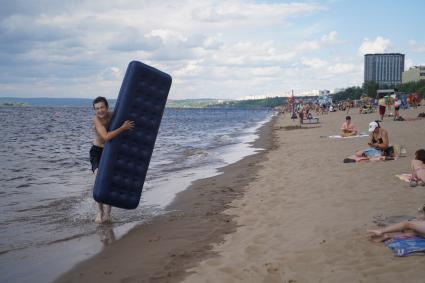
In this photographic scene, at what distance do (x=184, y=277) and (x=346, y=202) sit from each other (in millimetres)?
3365

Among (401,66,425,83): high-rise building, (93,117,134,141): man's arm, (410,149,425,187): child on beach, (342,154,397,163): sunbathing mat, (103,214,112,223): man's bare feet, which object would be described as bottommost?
(103,214,112,223): man's bare feet

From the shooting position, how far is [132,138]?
6.44 metres

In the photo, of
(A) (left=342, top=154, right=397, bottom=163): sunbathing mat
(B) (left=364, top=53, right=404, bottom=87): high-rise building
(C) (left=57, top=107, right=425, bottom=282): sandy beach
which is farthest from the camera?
(B) (left=364, top=53, right=404, bottom=87): high-rise building

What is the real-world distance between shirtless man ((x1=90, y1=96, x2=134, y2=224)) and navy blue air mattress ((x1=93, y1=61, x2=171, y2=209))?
0.10m

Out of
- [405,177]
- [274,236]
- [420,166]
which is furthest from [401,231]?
[405,177]

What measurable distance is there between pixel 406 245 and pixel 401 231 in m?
0.34

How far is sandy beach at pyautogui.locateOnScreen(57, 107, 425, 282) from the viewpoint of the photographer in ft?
13.5

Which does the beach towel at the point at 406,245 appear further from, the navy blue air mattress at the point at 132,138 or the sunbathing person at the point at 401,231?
the navy blue air mattress at the point at 132,138

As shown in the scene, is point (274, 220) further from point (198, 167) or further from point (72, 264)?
point (198, 167)

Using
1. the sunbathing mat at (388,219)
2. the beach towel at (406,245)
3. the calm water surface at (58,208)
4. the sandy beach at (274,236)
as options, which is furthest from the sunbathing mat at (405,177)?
the calm water surface at (58,208)

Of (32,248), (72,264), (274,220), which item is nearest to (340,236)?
(274,220)

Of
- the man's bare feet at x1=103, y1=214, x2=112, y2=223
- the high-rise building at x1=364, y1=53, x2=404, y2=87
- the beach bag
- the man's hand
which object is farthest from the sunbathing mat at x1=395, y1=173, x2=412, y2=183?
the high-rise building at x1=364, y1=53, x2=404, y2=87

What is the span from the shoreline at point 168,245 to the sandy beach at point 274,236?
0.01 meters

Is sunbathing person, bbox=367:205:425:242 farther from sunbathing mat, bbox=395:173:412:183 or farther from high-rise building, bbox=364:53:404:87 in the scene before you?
high-rise building, bbox=364:53:404:87
